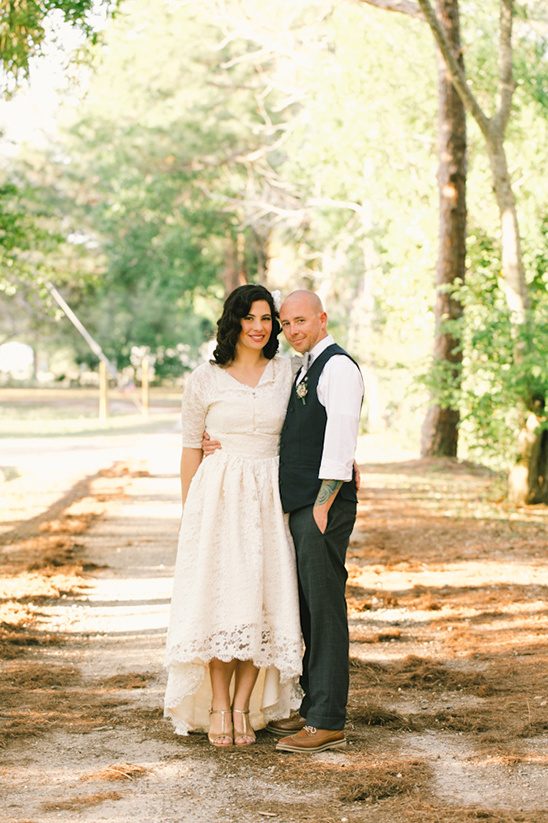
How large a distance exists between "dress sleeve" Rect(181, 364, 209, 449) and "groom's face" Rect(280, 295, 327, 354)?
1.58 feet

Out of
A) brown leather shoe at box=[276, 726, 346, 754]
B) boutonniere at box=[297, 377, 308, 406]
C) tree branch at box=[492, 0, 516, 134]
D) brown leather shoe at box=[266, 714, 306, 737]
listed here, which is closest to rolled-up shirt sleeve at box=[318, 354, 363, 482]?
boutonniere at box=[297, 377, 308, 406]

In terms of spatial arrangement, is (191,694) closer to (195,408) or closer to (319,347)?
(195,408)

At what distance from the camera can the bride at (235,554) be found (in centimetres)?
458

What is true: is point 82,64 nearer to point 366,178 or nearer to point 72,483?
point 72,483

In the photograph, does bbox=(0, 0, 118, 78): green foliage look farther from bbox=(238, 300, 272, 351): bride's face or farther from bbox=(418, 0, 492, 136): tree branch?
bbox=(238, 300, 272, 351): bride's face

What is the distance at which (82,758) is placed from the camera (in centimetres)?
441

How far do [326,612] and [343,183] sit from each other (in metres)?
23.7

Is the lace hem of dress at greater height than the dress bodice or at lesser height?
lesser

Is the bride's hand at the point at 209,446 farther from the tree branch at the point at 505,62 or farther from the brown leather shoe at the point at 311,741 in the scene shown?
the tree branch at the point at 505,62

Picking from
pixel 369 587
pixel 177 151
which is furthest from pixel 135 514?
pixel 177 151

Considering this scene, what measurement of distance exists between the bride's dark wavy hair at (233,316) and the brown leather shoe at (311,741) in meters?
1.71

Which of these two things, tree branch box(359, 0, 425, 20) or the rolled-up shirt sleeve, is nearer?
the rolled-up shirt sleeve

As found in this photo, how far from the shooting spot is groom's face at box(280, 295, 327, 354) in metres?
4.60

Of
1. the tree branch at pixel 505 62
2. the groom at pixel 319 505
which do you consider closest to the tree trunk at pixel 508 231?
the tree branch at pixel 505 62
